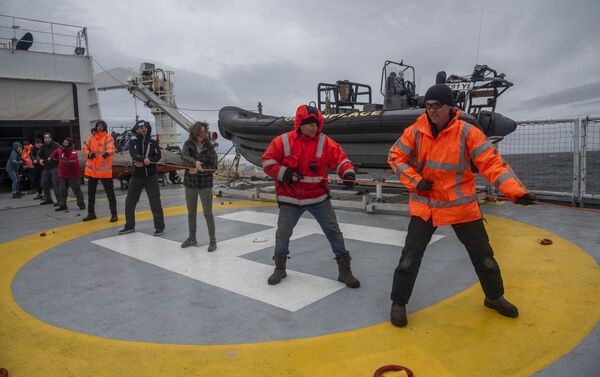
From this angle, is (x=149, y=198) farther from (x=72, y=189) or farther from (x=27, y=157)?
(x=27, y=157)

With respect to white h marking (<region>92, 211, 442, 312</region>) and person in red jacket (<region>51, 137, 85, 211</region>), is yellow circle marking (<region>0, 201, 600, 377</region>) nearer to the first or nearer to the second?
white h marking (<region>92, 211, 442, 312</region>)

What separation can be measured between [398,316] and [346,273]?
79 centimetres

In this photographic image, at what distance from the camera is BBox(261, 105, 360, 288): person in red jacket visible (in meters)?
3.29

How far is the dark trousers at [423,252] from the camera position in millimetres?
2691

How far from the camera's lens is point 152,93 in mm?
18047

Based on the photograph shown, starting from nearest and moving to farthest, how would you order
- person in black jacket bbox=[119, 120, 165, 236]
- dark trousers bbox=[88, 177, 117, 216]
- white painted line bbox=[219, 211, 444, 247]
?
white painted line bbox=[219, 211, 444, 247] → person in black jacket bbox=[119, 120, 165, 236] → dark trousers bbox=[88, 177, 117, 216]

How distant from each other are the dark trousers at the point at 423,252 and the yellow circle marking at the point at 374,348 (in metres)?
0.21

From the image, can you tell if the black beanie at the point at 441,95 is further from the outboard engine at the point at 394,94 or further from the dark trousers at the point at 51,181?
the dark trousers at the point at 51,181

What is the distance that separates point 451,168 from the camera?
8.55 ft

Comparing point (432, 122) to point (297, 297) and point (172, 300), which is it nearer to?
point (297, 297)

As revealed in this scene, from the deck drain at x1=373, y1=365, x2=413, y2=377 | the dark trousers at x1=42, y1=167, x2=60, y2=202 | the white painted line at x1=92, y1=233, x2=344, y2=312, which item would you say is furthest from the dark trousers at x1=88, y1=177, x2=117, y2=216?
the deck drain at x1=373, y1=365, x2=413, y2=377

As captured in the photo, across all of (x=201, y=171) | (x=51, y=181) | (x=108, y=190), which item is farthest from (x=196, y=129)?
(x=51, y=181)

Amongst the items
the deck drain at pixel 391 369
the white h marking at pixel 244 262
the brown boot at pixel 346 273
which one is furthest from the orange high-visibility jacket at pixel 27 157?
the deck drain at pixel 391 369

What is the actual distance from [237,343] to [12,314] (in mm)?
1821
